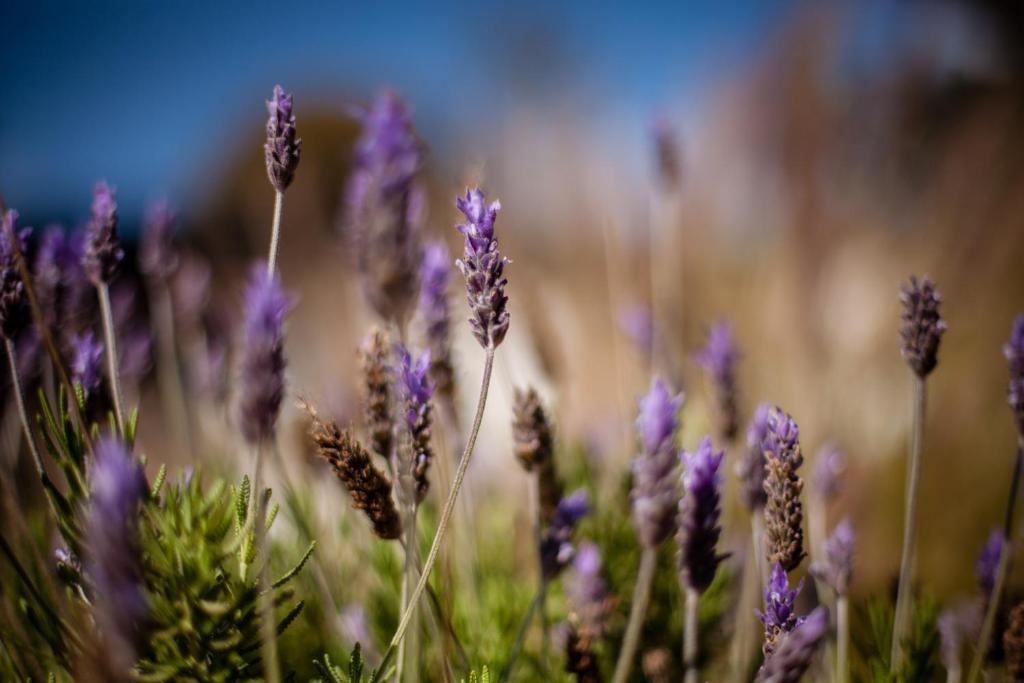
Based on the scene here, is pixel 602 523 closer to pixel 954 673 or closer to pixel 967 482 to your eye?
pixel 954 673

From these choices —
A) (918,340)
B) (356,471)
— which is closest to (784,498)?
(918,340)

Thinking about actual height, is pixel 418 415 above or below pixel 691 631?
above

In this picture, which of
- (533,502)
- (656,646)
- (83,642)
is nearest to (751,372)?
(656,646)

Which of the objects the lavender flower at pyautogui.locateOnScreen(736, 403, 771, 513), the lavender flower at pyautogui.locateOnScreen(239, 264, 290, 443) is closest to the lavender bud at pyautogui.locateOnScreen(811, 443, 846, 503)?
the lavender flower at pyautogui.locateOnScreen(736, 403, 771, 513)

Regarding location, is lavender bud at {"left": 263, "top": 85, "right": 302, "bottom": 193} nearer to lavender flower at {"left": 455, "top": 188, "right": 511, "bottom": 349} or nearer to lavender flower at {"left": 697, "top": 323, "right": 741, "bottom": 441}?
lavender flower at {"left": 455, "top": 188, "right": 511, "bottom": 349}

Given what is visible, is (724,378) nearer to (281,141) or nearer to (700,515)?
(700,515)

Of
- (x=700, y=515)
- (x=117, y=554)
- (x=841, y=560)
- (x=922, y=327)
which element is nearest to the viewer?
(x=117, y=554)

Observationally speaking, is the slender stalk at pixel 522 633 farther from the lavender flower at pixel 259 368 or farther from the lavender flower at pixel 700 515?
the lavender flower at pixel 259 368
